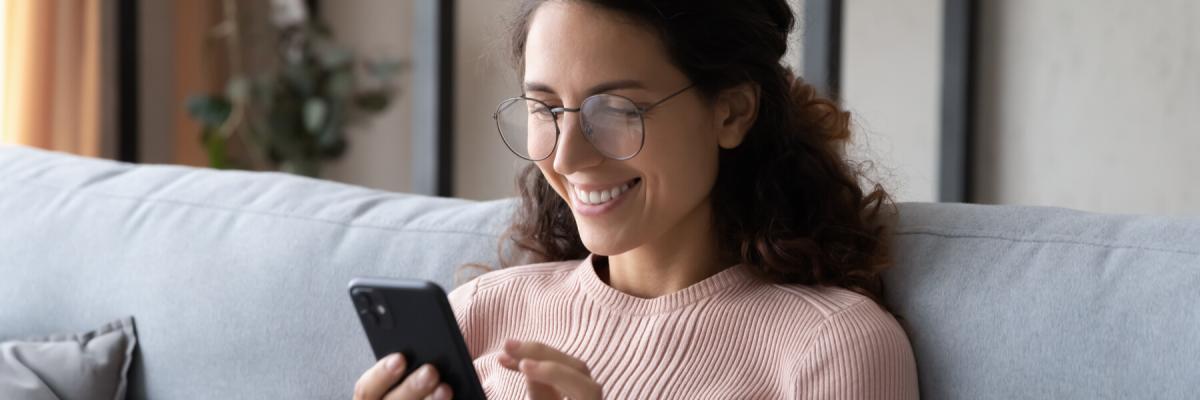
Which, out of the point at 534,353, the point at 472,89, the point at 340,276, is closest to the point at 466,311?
the point at 340,276

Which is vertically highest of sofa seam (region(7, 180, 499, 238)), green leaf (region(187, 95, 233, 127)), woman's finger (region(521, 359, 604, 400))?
green leaf (region(187, 95, 233, 127))

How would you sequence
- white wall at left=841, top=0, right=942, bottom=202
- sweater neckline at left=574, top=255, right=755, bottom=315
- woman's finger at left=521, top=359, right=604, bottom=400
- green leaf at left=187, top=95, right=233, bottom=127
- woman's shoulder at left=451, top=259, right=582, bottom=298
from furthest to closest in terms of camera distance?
1. green leaf at left=187, top=95, right=233, bottom=127
2. white wall at left=841, top=0, right=942, bottom=202
3. woman's shoulder at left=451, top=259, right=582, bottom=298
4. sweater neckline at left=574, top=255, right=755, bottom=315
5. woman's finger at left=521, top=359, right=604, bottom=400

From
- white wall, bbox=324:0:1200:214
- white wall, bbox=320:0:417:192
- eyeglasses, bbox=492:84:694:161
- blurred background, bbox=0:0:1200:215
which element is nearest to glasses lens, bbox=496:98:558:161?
eyeglasses, bbox=492:84:694:161

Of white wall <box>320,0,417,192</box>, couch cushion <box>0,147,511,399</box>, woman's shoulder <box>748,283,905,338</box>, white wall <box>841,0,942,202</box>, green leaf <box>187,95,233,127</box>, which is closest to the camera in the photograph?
woman's shoulder <box>748,283,905,338</box>

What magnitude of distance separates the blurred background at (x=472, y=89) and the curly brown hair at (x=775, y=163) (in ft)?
3.21

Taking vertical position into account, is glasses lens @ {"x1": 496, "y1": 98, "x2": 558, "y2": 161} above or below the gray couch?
above

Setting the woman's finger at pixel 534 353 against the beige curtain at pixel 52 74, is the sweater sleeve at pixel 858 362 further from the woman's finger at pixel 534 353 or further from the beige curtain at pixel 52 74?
the beige curtain at pixel 52 74

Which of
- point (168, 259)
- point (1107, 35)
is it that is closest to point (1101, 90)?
point (1107, 35)

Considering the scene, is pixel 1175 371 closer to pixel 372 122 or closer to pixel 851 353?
pixel 851 353

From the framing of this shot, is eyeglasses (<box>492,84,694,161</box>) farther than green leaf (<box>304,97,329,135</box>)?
No

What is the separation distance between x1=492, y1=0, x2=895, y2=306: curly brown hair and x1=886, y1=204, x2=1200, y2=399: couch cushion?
0.18 ft

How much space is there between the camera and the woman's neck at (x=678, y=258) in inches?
49.3

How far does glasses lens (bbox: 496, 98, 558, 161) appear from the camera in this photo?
117 cm

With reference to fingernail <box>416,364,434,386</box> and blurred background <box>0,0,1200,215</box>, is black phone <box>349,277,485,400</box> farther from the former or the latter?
blurred background <box>0,0,1200,215</box>
